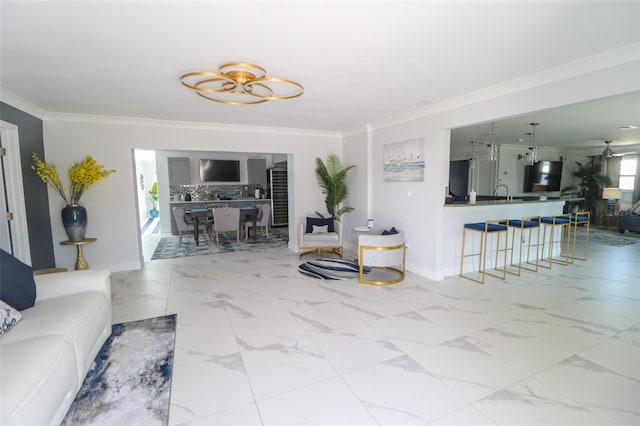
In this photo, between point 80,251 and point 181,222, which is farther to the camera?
point 181,222

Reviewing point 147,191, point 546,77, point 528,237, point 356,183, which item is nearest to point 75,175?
point 356,183

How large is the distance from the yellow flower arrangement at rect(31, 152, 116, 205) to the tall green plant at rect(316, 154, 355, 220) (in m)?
3.49

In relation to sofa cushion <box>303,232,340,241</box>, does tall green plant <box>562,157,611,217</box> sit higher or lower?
higher

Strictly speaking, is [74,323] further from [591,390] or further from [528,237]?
[528,237]

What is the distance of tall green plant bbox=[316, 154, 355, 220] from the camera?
5.84m

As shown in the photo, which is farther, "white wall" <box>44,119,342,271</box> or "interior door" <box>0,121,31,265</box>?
"white wall" <box>44,119,342,271</box>

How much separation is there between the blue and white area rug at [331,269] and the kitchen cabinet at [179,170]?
4.83 m

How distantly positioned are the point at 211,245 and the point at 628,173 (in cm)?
1154

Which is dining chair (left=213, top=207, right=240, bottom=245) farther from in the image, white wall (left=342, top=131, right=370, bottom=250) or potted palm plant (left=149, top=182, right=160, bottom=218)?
potted palm plant (left=149, top=182, right=160, bottom=218)

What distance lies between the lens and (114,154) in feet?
15.3

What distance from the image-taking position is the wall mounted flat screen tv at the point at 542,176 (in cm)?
870

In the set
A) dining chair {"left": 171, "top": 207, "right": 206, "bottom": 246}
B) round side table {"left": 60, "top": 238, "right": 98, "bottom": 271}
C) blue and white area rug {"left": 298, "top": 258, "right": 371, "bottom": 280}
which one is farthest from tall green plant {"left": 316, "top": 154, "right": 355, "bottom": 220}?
round side table {"left": 60, "top": 238, "right": 98, "bottom": 271}

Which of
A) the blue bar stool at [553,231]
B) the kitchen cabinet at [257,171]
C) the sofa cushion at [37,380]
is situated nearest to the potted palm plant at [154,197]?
the kitchen cabinet at [257,171]

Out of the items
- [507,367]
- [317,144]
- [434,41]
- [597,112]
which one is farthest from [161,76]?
[597,112]
